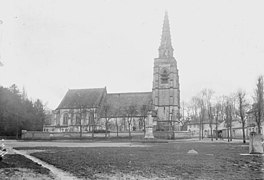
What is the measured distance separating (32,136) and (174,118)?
38.5 metres

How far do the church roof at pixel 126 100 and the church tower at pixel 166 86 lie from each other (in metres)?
4.37

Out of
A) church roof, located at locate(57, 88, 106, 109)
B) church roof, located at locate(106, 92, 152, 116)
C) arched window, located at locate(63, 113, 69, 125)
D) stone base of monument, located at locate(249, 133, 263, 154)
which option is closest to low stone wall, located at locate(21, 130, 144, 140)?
arched window, located at locate(63, 113, 69, 125)

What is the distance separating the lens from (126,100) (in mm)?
89250

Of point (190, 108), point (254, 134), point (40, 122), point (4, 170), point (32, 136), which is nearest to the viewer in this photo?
point (4, 170)

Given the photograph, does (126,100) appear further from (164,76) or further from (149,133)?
(149,133)

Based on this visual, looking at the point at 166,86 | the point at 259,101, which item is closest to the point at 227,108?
the point at 259,101

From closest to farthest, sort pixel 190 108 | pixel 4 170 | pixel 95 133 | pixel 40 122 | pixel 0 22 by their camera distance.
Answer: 1. pixel 4 170
2. pixel 0 22
3. pixel 95 133
4. pixel 40 122
5. pixel 190 108

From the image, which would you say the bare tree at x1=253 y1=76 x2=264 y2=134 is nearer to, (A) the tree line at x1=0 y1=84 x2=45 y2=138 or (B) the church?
(B) the church

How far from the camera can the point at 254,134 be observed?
2130 cm

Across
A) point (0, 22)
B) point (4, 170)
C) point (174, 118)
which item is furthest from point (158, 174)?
point (174, 118)

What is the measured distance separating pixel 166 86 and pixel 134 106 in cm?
1126

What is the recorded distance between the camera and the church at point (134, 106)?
81500 millimetres

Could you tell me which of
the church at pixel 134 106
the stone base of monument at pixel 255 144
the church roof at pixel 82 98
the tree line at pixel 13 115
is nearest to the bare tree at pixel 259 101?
the stone base of monument at pixel 255 144

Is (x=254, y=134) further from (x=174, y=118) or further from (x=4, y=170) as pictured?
(x=174, y=118)
